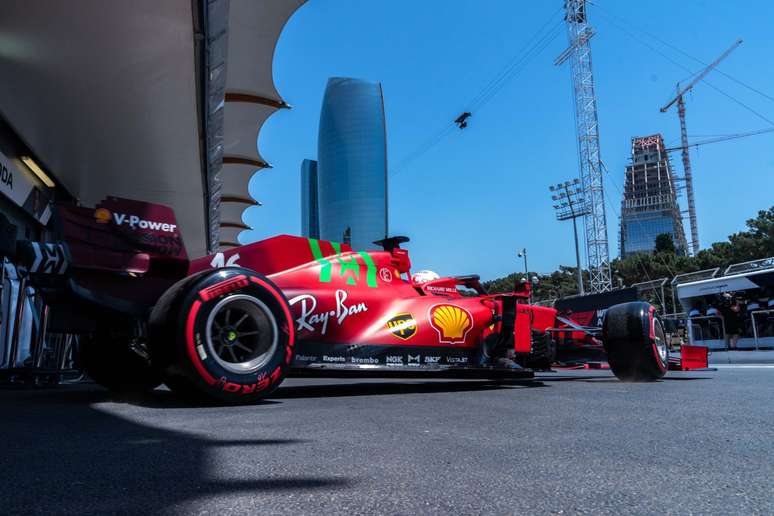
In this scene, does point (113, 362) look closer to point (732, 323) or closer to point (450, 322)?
point (450, 322)

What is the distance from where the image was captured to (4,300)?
608 centimetres

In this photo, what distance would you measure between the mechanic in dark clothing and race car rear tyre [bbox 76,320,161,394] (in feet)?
59.1

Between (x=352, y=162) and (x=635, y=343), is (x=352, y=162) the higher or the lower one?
the higher one

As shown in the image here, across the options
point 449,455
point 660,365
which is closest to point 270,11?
point 660,365

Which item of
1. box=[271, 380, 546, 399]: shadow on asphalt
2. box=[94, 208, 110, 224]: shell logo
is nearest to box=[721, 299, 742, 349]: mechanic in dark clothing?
box=[271, 380, 546, 399]: shadow on asphalt

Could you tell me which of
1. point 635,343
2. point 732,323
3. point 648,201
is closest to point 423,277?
point 635,343

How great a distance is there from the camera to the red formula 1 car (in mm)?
3709

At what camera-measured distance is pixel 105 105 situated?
901cm

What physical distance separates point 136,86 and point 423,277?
5.58 meters

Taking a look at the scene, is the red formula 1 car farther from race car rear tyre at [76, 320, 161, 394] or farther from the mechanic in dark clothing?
the mechanic in dark clothing

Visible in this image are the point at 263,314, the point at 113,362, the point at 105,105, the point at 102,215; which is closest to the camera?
the point at 263,314

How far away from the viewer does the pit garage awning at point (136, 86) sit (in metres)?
6.76

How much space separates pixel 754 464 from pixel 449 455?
3.39 feet

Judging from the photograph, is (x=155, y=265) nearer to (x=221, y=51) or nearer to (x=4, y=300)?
(x=4, y=300)
